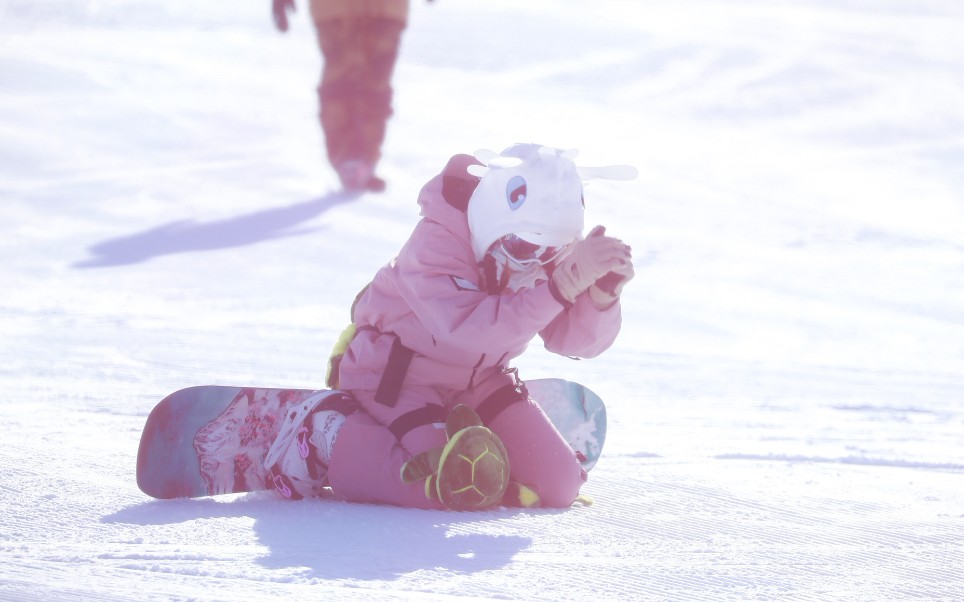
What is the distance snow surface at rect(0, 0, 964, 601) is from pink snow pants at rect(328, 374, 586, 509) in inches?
4.0

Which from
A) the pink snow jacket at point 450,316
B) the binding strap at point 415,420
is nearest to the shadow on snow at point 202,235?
the pink snow jacket at point 450,316

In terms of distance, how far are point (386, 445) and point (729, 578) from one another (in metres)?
0.79

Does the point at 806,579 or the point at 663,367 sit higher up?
the point at 663,367

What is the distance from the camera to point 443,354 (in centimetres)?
271

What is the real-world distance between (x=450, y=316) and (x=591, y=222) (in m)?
5.17

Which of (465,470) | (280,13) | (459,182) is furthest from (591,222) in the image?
(465,470)

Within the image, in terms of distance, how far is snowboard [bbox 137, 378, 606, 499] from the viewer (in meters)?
2.64

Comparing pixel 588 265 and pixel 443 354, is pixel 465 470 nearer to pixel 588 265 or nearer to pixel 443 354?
pixel 443 354

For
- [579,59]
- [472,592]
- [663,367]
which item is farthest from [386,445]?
[579,59]

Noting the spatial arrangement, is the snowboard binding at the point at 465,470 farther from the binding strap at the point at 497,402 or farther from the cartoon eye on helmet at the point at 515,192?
the cartoon eye on helmet at the point at 515,192

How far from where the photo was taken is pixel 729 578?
2.09 m

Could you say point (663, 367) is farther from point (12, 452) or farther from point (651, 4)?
point (651, 4)

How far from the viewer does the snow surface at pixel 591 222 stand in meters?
2.19

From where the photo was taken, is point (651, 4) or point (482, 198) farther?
point (651, 4)
